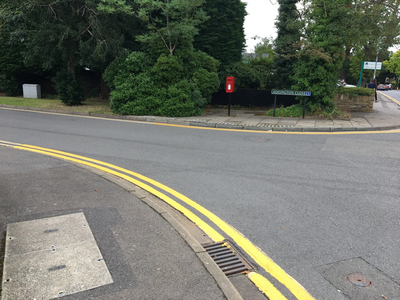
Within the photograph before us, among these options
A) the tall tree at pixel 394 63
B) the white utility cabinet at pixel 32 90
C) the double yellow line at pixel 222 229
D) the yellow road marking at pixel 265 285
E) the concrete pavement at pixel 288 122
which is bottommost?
the yellow road marking at pixel 265 285

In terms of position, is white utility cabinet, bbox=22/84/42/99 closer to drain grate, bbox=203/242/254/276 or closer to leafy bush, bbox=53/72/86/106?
leafy bush, bbox=53/72/86/106

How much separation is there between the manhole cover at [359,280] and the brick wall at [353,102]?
14414mm

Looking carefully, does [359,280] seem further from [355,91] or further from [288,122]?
[355,91]

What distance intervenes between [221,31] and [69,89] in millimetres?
9496

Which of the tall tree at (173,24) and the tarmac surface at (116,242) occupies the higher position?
the tall tree at (173,24)

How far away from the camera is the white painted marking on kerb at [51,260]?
2965 millimetres

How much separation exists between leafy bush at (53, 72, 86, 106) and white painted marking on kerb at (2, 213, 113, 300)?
15137mm

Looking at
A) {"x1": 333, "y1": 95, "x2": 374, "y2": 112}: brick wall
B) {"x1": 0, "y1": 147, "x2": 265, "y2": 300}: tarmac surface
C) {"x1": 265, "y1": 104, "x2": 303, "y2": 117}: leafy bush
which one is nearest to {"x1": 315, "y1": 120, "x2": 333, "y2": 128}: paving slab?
{"x1": 265, "y1": 104, "x2": 303, "y2": 117}: leafy bush

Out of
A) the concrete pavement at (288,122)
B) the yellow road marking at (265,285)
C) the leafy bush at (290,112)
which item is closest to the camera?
the yellow road marking at (265,285)

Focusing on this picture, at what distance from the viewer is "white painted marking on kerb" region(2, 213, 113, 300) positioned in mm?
2965

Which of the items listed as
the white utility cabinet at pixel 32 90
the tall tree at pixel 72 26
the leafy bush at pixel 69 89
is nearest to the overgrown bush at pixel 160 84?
the tall tree at pixel 72 26

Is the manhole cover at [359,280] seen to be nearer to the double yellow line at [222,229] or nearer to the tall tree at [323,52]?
the double yellow line at [222,229]

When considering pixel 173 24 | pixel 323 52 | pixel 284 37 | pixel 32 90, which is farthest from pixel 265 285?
pixel 32 90

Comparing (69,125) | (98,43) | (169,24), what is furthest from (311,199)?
(98,43)
